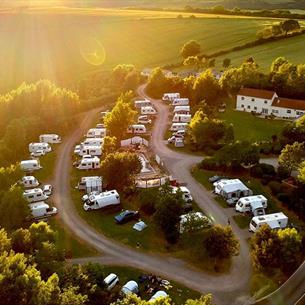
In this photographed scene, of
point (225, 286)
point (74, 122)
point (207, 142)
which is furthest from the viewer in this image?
point (74, 122)

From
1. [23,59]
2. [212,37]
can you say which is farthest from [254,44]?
[23,59]

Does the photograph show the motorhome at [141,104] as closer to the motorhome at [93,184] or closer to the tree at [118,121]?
the tree at [118,121]

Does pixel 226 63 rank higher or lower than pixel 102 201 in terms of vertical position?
higher

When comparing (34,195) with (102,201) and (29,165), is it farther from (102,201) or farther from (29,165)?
(29,165)

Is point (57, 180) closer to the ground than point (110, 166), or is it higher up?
closer to the ground

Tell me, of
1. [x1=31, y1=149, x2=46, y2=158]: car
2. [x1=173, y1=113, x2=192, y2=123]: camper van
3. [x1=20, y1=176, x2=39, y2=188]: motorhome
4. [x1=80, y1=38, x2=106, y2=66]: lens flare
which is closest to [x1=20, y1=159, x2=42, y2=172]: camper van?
[x1=20, y1=176, x2=39, y2=188]: motorhome

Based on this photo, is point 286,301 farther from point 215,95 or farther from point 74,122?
point 215,95

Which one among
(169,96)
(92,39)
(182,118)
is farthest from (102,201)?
(92,39)
